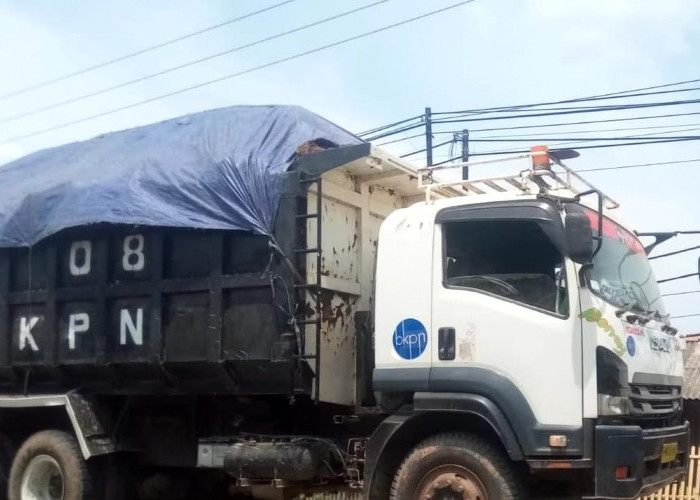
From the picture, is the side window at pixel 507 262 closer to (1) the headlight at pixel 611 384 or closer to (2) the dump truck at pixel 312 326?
(2) the dump truck at pixel 312 326

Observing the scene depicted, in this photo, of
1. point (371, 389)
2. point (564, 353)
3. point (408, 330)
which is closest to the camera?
point (564, 353)

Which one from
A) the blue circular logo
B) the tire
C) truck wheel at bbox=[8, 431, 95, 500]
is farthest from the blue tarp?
the tire

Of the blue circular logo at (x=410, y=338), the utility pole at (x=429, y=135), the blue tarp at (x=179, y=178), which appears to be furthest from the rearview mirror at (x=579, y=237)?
the utility pole at (x=429, y=135)

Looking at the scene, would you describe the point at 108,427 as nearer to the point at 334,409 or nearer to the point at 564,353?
the point at 334,409

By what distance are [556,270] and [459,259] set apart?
73 cm

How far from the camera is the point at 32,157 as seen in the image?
9.37 metres

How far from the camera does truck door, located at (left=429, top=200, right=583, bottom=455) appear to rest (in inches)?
224

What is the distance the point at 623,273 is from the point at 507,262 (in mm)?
892

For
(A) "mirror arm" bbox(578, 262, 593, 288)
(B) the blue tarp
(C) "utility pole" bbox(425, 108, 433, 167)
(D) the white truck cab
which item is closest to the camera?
(D) the white truck cab

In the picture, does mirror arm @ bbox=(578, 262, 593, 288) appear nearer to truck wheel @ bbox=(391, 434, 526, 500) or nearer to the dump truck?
the dump truck

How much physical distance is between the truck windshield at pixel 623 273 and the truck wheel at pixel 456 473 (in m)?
1.30

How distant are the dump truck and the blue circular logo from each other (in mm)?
16

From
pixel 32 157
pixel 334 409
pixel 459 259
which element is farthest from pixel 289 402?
pixel 32 157

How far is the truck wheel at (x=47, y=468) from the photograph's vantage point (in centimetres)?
771
